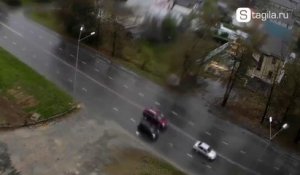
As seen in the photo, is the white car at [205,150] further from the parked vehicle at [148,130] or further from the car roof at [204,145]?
the parked vehicle at [148,130]

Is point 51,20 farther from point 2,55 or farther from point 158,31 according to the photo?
point 158,31

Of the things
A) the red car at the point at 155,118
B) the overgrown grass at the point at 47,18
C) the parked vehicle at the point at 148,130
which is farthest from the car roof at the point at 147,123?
the overgrown grass at the point at 47,18

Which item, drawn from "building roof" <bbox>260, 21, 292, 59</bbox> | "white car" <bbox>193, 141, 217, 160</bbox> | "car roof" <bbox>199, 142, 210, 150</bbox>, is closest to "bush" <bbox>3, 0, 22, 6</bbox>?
"building roof" <bbox>260, 21, 292, 59</bbox>

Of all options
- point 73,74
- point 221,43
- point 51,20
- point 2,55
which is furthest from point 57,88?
point 221,43

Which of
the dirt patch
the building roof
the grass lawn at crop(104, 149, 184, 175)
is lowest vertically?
the grass lawn at crop(104, 149, 184, 175)

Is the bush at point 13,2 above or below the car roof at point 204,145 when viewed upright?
above

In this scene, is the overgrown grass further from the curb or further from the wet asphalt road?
the curb
